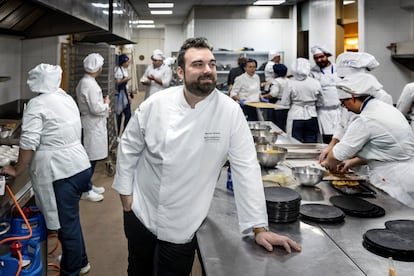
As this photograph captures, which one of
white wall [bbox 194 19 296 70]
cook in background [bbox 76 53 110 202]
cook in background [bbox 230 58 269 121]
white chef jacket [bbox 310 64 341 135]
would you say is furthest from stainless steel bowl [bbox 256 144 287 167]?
white wall [bbox 194 19 296 70]

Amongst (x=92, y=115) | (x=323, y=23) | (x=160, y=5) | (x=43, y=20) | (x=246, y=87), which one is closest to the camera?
(x=43, y=20)

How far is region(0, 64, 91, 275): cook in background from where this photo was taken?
8.00ft

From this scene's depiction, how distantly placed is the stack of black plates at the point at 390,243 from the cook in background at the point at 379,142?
70 centimetres

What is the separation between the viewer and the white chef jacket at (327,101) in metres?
4.83

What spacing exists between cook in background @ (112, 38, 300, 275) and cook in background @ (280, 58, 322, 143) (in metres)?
3.22

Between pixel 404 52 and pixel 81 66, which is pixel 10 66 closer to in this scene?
pixel 81 66

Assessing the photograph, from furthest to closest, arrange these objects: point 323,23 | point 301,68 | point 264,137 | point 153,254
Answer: point 323,23 → point 301,68 → point 264,137 → point 153,254

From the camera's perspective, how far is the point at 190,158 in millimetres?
1618

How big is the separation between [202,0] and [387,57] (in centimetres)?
420

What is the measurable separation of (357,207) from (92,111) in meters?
3.06

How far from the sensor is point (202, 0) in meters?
8.59

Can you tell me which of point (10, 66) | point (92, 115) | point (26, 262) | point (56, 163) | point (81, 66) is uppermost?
point (81, 66)

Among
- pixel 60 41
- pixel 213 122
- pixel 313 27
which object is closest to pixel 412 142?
pixel 213 122

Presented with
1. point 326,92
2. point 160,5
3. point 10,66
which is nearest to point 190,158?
point 10,66
